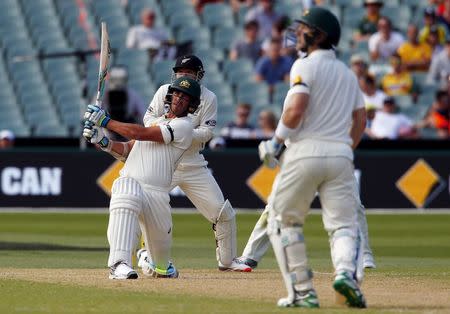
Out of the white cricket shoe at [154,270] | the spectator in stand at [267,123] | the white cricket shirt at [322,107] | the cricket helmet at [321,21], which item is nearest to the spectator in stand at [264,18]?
the spectator in stand at [267,123]

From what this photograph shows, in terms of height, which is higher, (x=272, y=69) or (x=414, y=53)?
(x=414, y=53)

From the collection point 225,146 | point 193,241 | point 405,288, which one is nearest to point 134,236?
point 405,288

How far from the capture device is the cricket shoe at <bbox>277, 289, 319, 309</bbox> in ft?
26.6

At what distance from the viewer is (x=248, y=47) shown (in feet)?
72.2

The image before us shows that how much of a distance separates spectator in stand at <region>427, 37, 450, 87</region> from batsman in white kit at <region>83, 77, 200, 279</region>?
11.6 meters

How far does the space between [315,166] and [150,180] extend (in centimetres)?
222

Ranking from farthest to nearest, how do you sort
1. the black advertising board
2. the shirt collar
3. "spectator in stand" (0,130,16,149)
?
"spectator in stand" (0,130,16,149) < the black advertising board < the shirt collar

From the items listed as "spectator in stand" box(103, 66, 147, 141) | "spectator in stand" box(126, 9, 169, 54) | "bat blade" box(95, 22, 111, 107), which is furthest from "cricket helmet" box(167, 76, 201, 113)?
"spectator in stand" box(126, 9, 169, 54)

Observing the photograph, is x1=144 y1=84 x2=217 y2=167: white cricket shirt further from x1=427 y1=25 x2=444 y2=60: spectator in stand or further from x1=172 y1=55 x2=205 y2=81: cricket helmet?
x1=427 y1=25 x2=444 y2=60: spectator in stand

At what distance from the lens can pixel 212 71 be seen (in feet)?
71.2

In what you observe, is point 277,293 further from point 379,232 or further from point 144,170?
point 379,232

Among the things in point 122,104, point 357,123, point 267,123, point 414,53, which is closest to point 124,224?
point 357,123

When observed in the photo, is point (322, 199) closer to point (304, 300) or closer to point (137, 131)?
point (304, 300)

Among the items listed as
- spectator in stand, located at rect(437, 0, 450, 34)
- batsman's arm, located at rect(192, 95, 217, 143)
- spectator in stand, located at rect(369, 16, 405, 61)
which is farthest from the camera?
spectator in stand, located at rect(437, 0, 450, 34)
